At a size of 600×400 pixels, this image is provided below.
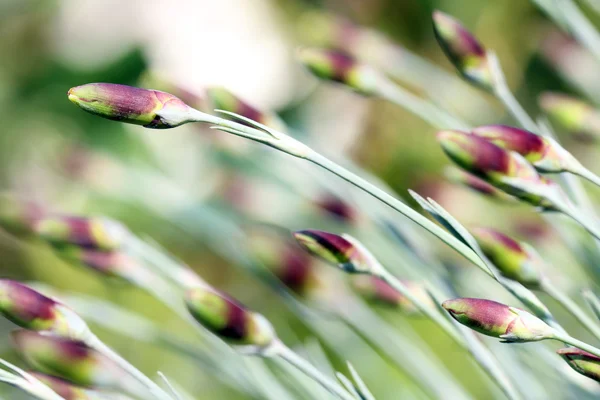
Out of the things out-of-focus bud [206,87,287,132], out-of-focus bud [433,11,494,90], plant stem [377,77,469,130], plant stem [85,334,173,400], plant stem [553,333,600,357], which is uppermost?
out-of-focus bud [433,11,494,90]

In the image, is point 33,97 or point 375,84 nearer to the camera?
point 375,84

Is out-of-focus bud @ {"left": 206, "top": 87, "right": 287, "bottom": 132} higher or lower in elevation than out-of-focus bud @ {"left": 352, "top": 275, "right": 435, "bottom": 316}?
higher

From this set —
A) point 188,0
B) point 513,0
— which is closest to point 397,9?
point 513,0

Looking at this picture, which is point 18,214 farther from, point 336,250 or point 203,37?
point 203,37

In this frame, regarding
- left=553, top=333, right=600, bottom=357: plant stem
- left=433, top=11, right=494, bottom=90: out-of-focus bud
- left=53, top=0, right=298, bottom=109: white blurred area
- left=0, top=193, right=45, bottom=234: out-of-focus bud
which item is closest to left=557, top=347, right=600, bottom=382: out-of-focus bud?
left=553, top=333, right=600, bottom=357: plant stem

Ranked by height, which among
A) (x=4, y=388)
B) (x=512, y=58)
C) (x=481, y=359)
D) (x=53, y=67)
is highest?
(x=512, y=58)

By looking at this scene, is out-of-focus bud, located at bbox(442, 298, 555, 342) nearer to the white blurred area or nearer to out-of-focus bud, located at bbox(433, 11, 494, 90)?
out-of-focus bud, located at bbox(433, 11, 494, 90)

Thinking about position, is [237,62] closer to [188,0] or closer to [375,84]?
[188,0]
